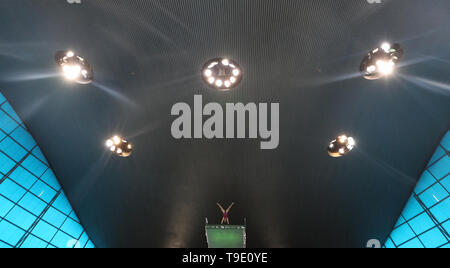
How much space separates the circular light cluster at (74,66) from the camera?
8422 mm

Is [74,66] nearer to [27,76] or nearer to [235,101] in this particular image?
[27,76]

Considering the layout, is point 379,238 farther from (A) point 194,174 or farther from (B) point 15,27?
(B) point 15,27

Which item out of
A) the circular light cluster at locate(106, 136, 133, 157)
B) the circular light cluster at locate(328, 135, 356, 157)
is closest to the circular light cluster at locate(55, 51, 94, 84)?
the circular light cluster at locate(106, 136, 133, 157)

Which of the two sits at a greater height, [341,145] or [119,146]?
[341,145]

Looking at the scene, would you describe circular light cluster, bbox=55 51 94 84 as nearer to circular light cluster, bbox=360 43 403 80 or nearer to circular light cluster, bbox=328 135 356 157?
circular light cluster, bbox=360 43 403 80

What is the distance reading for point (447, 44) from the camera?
26.5ft

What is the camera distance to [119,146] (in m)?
10.8

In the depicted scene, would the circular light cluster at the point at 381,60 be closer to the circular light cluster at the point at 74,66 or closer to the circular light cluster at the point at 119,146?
the circular light cluster at the point at 74,66

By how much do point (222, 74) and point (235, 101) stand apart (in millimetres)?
1252

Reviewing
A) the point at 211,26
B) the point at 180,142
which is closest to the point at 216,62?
the point at 211,26

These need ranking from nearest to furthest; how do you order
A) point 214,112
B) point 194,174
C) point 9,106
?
point 214,112 < point 9,106 < point 194,174

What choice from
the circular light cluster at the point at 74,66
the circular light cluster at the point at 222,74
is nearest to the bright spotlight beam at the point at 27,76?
the circular light cluster at the point at 74,66

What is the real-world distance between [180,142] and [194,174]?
74.7 inches

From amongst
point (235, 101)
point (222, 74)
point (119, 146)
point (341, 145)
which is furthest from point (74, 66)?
point (341, 145)
